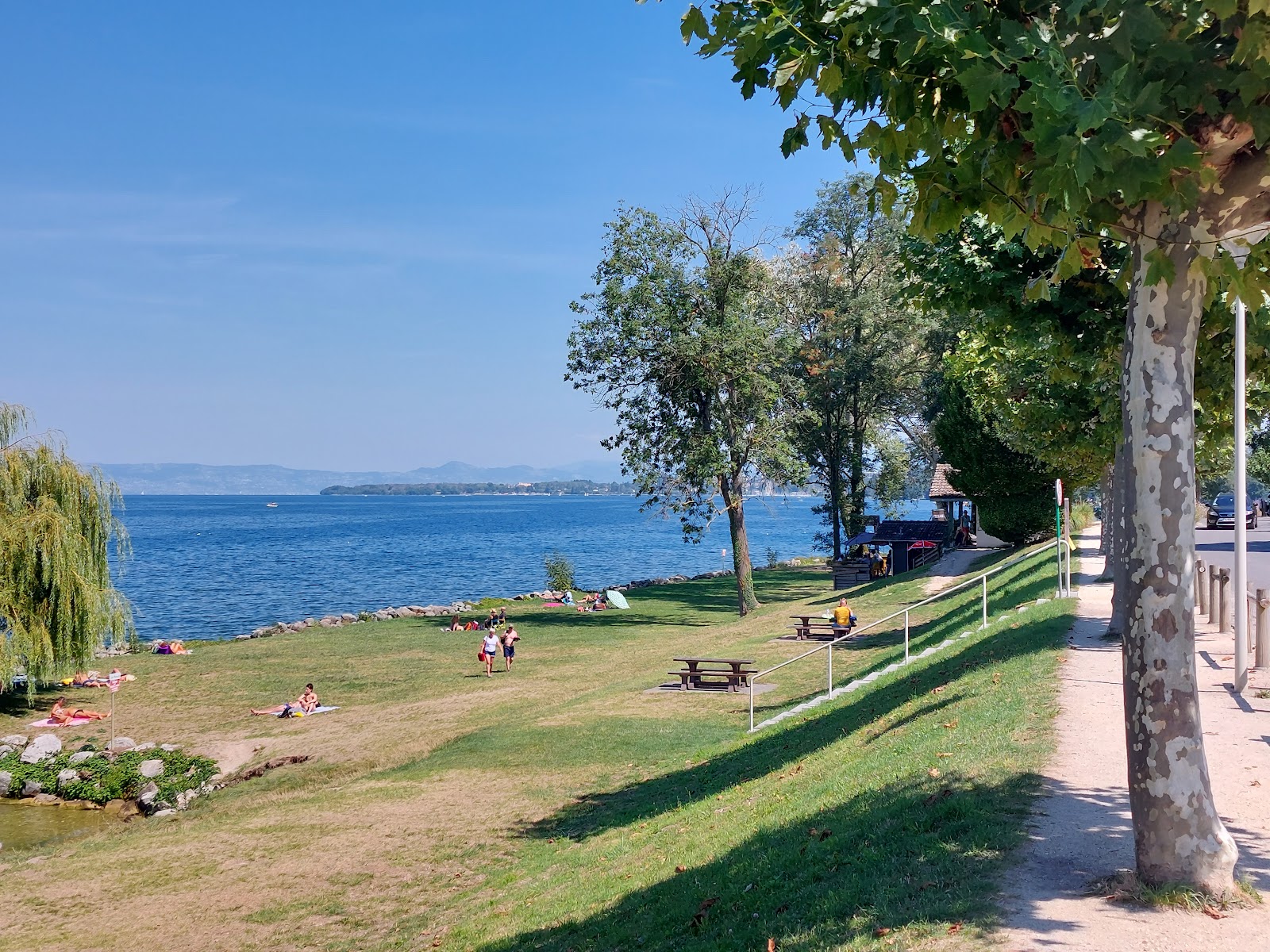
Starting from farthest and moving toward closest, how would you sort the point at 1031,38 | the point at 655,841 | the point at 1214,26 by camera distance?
1. the point at 655,841
2. the point at 1214,26
3. the point at 1031,38

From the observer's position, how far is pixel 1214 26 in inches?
205

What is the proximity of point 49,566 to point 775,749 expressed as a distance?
58.3 feet

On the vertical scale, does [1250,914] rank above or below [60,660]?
above

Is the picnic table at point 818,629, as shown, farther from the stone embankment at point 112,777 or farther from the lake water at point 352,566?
the stone embankment at point 112,777

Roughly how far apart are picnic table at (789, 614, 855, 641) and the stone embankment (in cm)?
1464

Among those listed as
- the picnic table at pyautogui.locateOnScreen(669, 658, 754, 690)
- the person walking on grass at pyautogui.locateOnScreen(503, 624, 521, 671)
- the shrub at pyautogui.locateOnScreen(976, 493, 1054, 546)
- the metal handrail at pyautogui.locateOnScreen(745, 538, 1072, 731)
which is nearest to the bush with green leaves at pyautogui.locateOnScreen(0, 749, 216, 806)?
the person walking on grass at pyautogui.locateOnScreen(503, 624, 521, 671)

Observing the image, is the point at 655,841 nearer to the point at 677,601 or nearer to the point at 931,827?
the point at 931,827

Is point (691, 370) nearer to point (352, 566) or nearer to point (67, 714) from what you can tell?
point (67, 714)

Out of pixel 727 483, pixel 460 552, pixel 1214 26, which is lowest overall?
pixel 460 552

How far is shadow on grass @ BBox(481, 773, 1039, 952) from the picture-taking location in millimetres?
6117

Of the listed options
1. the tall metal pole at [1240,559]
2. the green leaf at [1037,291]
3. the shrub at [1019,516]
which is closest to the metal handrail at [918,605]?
the shrub at [1019,516]

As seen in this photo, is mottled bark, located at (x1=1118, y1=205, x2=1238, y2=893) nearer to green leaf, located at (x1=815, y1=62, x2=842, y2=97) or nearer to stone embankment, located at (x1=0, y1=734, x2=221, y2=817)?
green leaf, located at (x1=815, y1=62, x2=842, y2=97)

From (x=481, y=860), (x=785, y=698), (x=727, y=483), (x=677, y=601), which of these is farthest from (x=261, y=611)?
(x=481, y=860)

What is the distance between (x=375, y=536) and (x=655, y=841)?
134462 millimetres
